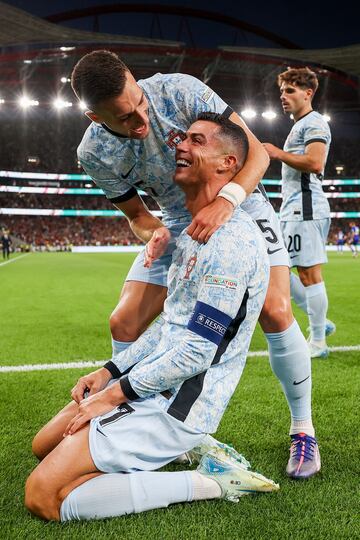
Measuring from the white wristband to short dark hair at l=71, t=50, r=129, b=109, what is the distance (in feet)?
2.19

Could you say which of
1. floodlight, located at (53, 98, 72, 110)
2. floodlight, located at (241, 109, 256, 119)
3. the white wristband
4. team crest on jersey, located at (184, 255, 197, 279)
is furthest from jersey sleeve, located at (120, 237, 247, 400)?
floodlight, located at (241, 109, 256, 119)

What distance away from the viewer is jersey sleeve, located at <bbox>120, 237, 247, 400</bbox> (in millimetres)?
2211

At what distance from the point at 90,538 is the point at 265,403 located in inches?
81.0

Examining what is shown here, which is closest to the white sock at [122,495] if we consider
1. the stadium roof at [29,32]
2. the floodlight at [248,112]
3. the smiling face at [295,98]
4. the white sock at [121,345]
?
the white sock at [121,345]

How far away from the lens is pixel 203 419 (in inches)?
91.7

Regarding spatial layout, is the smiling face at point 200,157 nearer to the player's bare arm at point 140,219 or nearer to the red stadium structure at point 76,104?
the player's bare arm at point 140,219

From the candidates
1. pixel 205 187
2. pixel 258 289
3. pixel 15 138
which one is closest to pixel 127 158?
pixel 205 187

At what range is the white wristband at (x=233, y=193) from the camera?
240 cm

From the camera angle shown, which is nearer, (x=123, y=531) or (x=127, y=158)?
(x=123, y=531)

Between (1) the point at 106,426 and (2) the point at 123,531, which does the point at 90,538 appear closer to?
(2) the point at 123,531

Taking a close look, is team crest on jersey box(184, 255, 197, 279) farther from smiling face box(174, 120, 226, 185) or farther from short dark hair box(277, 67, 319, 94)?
short dark hair box(277, 67, 319, 94)

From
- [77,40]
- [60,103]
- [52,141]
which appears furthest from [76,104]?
[52,141]

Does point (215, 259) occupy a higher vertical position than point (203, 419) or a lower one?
higher

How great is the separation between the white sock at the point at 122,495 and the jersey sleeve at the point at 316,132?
11.3 feet
